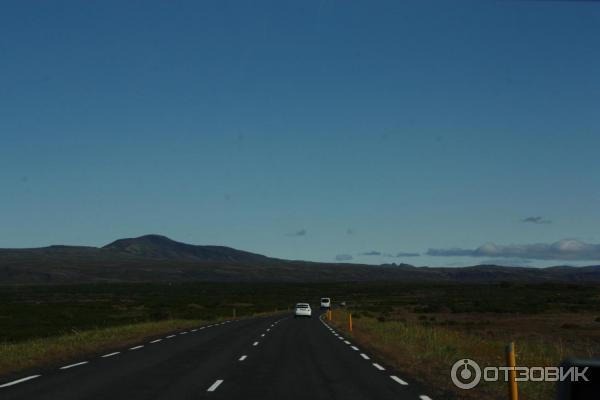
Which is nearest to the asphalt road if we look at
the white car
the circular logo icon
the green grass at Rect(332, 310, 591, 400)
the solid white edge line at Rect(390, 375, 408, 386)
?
the solid white edge line at Rect(390, 375, 408, 386)

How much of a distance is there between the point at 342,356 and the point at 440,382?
6649mm

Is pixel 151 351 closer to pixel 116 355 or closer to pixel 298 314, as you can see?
pixel 116 355

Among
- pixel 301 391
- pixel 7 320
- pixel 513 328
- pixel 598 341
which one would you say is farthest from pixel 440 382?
pixel 7 320

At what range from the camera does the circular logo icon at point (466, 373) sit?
14.1m

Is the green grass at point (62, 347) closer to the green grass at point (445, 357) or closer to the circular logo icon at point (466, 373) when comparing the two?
the green grass at point (445, 357)

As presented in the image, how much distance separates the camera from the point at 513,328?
44.4 meters

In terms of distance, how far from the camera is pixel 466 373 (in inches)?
611

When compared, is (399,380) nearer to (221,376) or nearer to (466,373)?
(466,373)

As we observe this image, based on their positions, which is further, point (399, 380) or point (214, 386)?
point (399, 380)

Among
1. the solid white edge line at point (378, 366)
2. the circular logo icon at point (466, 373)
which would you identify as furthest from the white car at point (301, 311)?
the circular logo icon at point (466, 373)

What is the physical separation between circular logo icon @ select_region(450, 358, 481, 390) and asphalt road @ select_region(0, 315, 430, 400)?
1.00 metres

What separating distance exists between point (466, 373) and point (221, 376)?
544 cm

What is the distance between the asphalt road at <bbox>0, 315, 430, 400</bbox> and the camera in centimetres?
1281

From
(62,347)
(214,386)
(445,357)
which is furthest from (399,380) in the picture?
(62,347)
